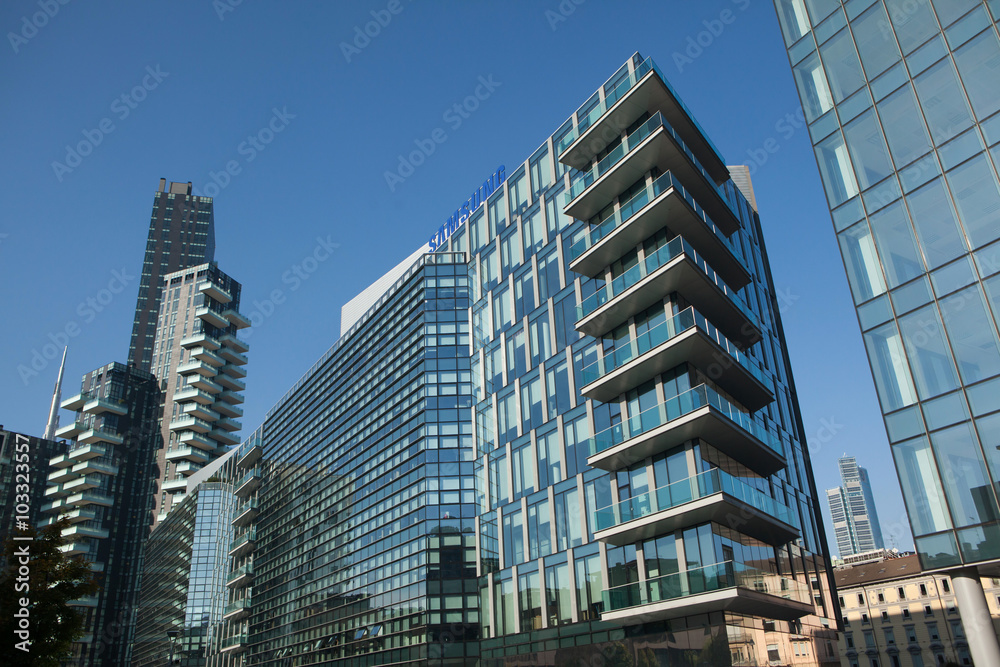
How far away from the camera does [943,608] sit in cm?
8562

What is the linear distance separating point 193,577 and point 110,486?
53913mm

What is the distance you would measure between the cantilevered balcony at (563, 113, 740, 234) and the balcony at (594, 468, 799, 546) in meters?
14.6

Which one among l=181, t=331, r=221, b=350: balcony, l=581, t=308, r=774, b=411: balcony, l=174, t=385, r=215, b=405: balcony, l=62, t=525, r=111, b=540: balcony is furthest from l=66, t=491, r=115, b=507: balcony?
l=581, t=308, r=774, b=411: balcony

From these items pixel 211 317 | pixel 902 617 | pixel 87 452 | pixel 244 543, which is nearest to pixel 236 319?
pixel 211 317

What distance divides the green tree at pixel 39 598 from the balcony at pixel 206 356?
11285 cm

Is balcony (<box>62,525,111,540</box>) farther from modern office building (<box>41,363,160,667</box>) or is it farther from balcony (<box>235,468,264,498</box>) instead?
balcony (<box>235,468,264,498</box>)

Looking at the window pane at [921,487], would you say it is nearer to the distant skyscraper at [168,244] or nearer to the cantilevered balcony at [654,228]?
the cantilevered balcony at [654,228]

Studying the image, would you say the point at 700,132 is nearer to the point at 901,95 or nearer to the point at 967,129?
the point at 901,95

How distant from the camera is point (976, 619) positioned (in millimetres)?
21000

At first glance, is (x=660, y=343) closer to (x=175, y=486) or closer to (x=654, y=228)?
(x=654, y=228)

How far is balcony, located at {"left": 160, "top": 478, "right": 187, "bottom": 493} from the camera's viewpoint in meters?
120

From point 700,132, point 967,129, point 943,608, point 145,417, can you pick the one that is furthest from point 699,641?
point 145,417

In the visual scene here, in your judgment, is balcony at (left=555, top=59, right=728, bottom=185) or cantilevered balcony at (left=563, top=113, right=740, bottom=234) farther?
balcony at (left=555, top=59, right=728, bottom=185)

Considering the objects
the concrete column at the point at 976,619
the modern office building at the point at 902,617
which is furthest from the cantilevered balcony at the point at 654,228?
the modern office building at the point at 902,617
